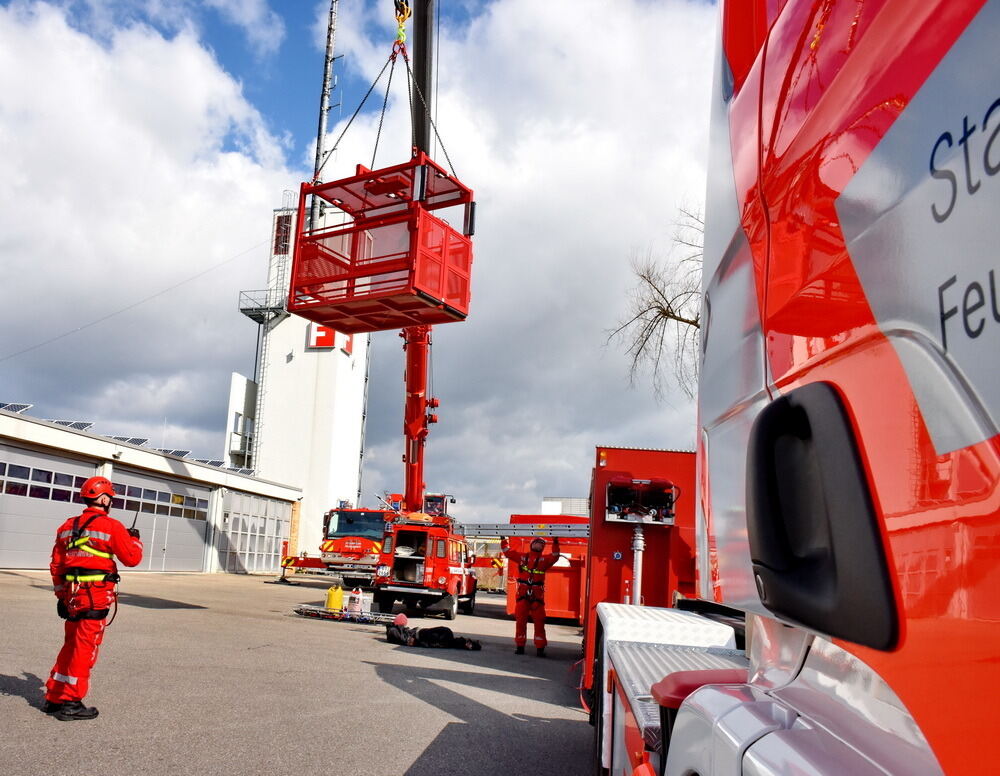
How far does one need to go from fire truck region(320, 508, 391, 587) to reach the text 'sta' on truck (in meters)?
20.2

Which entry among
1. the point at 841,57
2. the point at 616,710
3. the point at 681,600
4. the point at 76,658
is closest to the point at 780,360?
the point at 841,57

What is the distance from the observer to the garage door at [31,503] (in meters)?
20.1

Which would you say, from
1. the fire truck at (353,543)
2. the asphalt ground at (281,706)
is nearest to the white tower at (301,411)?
the fire truck at (353,543)

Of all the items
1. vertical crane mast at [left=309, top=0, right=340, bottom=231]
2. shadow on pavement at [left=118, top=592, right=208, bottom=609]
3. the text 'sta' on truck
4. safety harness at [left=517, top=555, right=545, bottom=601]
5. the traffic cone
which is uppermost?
vertical crane mast at [left=309, top=0, right=340, bottom=231]

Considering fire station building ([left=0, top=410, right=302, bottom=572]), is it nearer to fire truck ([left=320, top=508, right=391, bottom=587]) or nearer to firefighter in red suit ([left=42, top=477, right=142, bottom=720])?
fire truck ([left=320, top=508, right=391, bottom=587])

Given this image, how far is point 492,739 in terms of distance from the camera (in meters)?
6.37

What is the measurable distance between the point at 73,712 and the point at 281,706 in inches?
65.0

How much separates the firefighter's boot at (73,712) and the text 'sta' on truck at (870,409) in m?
5.65

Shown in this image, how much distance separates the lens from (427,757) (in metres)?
5.68

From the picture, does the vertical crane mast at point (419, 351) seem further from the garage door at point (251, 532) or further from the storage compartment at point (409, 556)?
the garage door at point (251, 532)

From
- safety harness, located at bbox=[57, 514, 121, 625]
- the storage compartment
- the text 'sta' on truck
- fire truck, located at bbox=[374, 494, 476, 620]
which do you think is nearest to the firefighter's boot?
safety harness, located at bbox=[57, 514, 121, 625]

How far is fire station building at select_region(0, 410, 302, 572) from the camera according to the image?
20.4 metres

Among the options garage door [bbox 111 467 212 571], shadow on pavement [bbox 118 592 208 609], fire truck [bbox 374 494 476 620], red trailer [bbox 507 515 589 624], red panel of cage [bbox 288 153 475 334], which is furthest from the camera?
garage door [bbox 111 467 212 571]

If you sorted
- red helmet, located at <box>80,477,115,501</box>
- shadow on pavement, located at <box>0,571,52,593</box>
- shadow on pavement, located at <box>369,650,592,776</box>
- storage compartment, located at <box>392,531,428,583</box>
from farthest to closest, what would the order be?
storage compartment, located at <box>392,531,428,583</box> → shadow on pavement, located at <box>0,571,52,593</box> → red helmet, located at <box>80,477,115,501</box> → shadow on pavement, located at <box>369,650,592,776</box>
